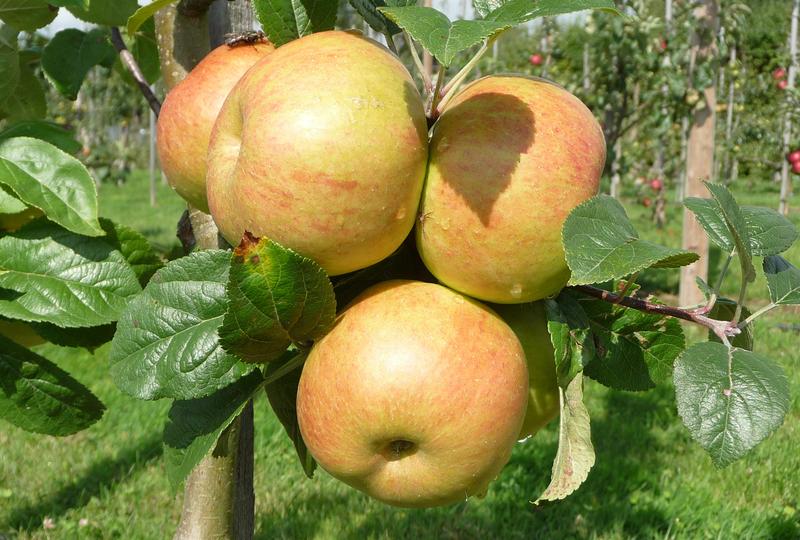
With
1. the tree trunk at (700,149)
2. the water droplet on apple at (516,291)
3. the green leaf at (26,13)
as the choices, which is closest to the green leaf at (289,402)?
the water droplet on apple at (516,291)

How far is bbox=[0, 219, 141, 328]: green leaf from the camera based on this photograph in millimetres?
804

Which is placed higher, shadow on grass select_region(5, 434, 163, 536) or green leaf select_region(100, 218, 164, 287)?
green leaf select_region(100, 218, 164, 287)

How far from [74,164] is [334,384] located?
43cm

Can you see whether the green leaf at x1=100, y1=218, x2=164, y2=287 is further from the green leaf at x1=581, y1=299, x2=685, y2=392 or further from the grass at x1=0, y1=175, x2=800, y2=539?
the grass at x1=0, y1=175, x2=800, y2=539

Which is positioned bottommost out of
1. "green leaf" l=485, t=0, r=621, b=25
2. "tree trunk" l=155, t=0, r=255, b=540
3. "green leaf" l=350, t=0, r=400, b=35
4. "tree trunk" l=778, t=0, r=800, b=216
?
"tree trunk" l=778, t=0, r=800, b=216

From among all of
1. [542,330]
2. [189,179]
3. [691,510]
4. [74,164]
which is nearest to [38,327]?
[74,164]

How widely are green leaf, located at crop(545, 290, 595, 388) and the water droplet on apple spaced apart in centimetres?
4

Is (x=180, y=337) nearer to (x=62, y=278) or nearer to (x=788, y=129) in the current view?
(x=62, y=278)

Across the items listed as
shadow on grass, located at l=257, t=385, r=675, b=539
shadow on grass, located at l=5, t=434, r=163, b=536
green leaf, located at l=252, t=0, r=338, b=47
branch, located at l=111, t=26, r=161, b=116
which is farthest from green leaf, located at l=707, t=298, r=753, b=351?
shadow on grass, located at l=5, t=434, r=163, b=536

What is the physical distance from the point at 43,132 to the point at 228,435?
0.44m

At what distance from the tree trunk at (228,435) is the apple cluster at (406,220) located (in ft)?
1.06

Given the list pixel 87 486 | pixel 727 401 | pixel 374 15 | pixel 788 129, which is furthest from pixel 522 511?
pixel 788 129

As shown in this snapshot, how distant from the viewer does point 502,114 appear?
2.07 feet

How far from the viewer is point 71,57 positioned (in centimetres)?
118
